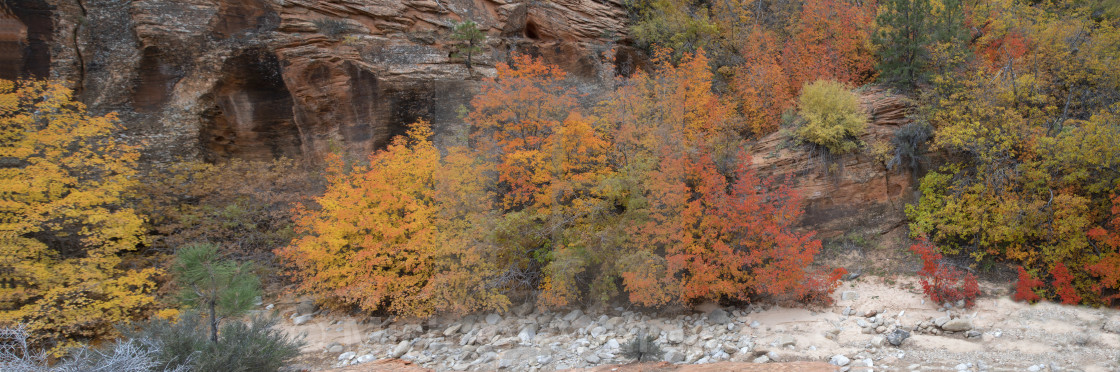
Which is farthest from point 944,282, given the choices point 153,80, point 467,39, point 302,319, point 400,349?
point 153,80

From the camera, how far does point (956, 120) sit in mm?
14508

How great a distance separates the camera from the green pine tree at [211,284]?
27.5 ft

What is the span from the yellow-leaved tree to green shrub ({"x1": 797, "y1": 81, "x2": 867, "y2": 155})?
18.7 metres

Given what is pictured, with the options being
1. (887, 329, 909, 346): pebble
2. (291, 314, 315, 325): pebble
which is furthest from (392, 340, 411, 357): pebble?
(887, 329, 909, 346): pebble

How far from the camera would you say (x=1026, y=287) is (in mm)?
11508

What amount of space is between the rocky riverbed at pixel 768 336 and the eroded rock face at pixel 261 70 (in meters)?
7.77

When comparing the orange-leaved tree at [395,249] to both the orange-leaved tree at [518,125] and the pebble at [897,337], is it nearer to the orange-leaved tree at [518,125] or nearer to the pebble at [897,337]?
the orange-leaved tree at [518,125]

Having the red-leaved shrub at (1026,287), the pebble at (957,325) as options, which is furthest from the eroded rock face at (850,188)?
the pebble at (957,325)

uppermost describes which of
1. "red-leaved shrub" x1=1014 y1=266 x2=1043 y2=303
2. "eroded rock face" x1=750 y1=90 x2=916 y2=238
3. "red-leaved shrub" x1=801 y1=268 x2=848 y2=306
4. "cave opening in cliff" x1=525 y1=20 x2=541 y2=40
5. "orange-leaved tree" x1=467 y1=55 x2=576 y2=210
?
"cave opening in cliff" x1=525 y1=20 x2=541 y2=40

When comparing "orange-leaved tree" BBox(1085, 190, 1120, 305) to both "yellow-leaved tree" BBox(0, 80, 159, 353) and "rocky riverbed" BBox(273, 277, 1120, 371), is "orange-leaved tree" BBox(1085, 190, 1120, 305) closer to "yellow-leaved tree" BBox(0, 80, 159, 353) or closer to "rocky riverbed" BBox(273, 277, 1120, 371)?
"rocky riverbed" BBox(273, 277, 1120, 371)

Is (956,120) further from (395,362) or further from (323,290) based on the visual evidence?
(323,290)

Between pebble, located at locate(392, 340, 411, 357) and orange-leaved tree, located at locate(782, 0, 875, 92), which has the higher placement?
orange-leaved tree, located at locate(782, 0, 875, 92)

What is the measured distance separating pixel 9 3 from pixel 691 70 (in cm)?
2453

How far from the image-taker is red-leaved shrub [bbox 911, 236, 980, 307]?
38.7 feet
